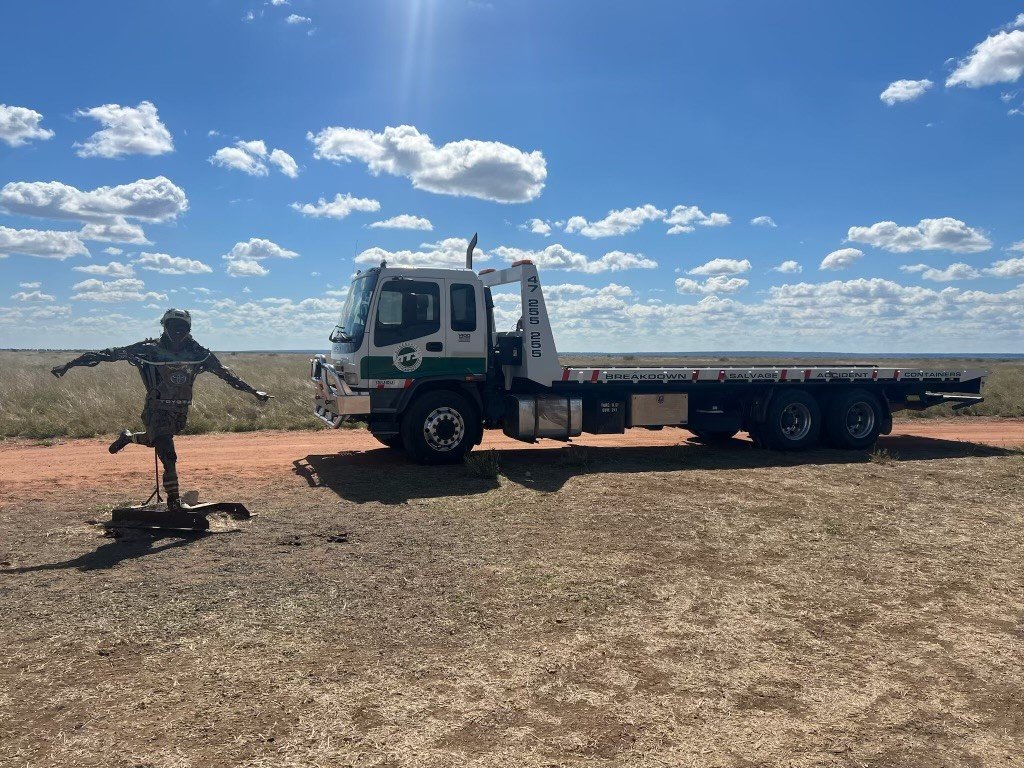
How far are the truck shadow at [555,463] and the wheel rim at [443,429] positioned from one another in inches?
14.3

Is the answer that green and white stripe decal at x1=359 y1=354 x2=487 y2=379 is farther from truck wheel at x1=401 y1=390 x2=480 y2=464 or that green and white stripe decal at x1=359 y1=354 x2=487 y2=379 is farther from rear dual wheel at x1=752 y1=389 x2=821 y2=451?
rear dual wheel at x1=752 y1=389 x2=821 y2=451

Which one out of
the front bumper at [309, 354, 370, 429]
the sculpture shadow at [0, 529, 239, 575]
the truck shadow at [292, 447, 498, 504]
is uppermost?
the front bumper at [309, 354, 370, 429]

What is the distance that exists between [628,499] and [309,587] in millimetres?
4427

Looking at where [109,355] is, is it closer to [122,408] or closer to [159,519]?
[159,519]

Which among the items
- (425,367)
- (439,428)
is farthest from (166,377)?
(439,428)

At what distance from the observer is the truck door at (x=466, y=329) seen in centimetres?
1059

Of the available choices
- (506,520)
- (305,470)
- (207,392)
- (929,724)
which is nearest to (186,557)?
(506,520)

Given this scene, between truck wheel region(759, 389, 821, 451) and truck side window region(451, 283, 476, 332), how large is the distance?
5.80 meters

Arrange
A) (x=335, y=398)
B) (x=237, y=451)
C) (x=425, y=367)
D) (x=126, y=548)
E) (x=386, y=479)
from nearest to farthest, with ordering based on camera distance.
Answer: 1. (x=126, y=548)
2. (x=386, y=479)
3. (x=335, y=398)
4. (x=425, y=367)
5. (x=237, y=451)

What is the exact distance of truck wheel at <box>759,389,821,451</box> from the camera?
12672mm

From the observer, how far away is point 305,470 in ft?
35.1

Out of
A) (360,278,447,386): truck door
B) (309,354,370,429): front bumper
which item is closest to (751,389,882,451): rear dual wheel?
(360,278,447,386): truck door

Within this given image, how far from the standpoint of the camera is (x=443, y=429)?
1070 centimetres

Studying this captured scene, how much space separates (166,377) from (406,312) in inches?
156
